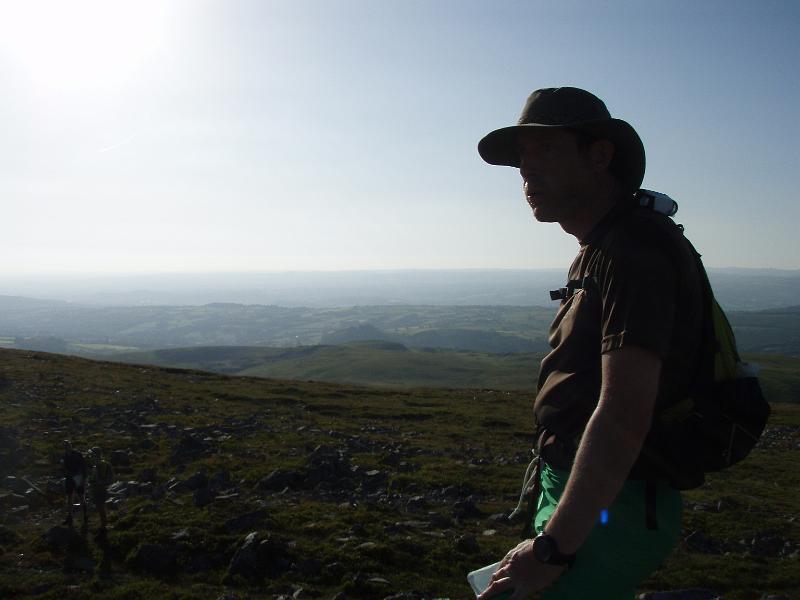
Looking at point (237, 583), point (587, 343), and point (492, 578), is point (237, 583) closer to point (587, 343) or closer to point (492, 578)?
point (492, 578)

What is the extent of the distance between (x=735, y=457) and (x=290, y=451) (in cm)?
2102

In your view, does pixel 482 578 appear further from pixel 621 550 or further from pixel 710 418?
pixel 710 418

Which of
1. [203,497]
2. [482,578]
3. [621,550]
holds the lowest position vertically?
[203,497]

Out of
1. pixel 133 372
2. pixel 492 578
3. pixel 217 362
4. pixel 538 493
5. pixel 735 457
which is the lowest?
pixel 217 362

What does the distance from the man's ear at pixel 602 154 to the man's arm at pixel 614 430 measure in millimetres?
1308

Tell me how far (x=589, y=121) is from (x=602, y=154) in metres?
0.27

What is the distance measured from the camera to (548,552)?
116 inches

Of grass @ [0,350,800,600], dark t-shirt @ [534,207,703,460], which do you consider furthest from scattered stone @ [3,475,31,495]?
dark t-shirt @ [534,207,703,460]

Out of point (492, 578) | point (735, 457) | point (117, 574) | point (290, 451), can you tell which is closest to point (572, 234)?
point (735, 457)

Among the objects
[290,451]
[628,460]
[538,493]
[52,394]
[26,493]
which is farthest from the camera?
[52,394]

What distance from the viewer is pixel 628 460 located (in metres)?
2.75

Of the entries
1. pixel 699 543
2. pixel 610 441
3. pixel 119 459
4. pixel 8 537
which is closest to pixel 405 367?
pixel 119 459

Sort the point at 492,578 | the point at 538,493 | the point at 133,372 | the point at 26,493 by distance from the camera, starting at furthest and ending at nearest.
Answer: the point at 133,372 → the point at 26,493 → the point at 538,493 → the point at 492,578

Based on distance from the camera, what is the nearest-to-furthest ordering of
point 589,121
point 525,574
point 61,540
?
point 525,574 < point 589,121 < point 61,540
